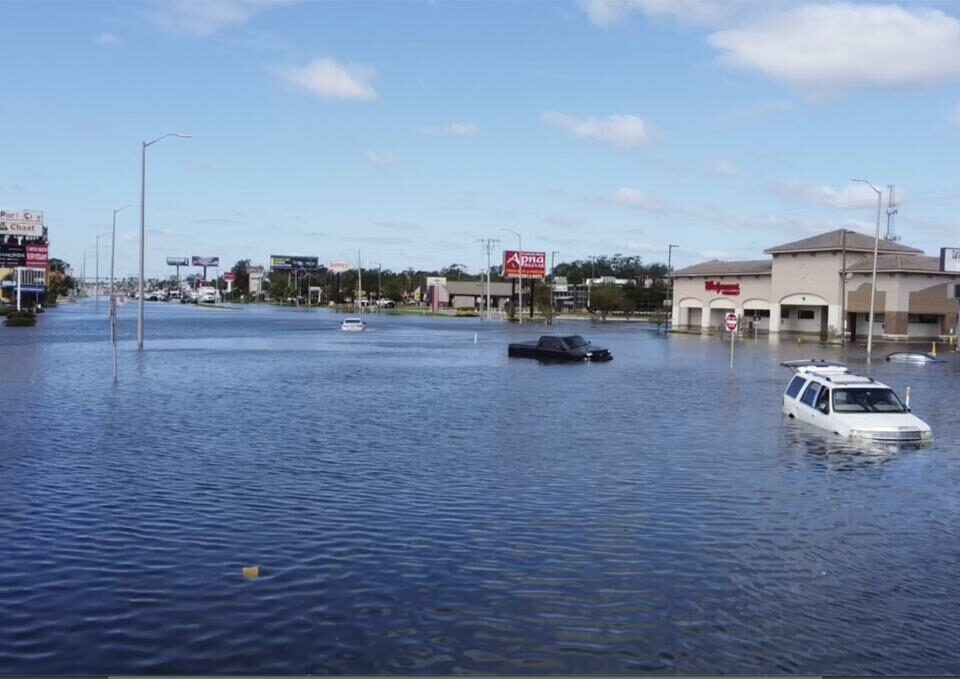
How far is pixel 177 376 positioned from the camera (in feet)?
114

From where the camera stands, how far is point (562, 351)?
160 feet

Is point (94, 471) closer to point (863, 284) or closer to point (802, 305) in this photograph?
point (863, 284)

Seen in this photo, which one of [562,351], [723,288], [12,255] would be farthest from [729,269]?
[12,255]

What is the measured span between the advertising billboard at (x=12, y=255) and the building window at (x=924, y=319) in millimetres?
93798

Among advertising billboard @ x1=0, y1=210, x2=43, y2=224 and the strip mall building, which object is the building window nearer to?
the strip mall building

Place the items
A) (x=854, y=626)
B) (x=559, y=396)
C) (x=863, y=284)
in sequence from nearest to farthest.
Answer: (x=854, y=626), (x=559, y=396), (x=863, y=284)

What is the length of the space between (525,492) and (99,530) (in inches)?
237

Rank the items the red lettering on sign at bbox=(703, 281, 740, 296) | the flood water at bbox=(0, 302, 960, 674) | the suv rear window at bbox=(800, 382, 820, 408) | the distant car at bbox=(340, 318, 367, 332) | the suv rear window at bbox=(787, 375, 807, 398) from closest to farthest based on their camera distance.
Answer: the flood water at bbox=(0, 302, 960, 674) → the suv rear window at bbox=(800, 382, 820, 408) → the suv rear window at bbox=(787, 375, 807, 398) → the distant car at bbox=(340, 318, 367, 332) → the red lettering on sign at bbox=(703, 281, 740, 296)

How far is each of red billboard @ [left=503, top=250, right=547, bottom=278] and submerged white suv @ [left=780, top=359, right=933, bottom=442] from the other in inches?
4244

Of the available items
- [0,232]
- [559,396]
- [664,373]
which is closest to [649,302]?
[0,232]

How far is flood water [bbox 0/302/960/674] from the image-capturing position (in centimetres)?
827

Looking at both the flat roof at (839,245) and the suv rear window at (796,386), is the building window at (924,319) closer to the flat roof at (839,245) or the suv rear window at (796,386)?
the flat roof at (839,245)

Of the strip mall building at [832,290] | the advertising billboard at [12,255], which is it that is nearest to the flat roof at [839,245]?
the strip mall building at [832,290]

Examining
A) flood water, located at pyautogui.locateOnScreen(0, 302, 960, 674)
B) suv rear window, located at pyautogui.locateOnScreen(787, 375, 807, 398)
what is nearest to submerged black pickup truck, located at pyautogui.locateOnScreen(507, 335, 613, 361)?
flood water, located at pyautogui.locateOnScreen(0, 302, 960, 674)
